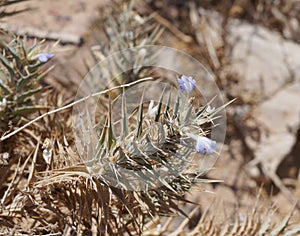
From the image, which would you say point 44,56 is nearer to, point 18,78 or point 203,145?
point 18,78

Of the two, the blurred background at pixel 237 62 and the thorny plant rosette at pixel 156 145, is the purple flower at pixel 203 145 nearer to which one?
the thorny plant rosette at pixel 156 145

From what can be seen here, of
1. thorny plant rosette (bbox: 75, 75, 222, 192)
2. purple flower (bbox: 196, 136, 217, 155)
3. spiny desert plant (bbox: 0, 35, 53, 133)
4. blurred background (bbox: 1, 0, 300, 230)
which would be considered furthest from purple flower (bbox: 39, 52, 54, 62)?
blurred background (bbox: 1, 0, 300, 230)

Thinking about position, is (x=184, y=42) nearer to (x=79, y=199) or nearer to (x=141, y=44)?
(x=141, y=44)

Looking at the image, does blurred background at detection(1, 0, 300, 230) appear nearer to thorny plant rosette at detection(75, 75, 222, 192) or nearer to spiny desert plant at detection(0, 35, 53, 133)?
spiny desert plant at detection(0, 35, 53, 133)

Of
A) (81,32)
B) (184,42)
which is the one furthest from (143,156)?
(184,42)

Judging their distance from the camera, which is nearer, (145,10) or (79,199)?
(79,199)

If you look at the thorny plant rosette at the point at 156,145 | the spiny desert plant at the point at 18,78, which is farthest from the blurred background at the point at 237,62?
the thorny plant rosette at the point at 156,145

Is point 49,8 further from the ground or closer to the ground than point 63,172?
closer to the ground

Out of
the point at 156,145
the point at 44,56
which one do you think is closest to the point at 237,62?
the point at 44,56
